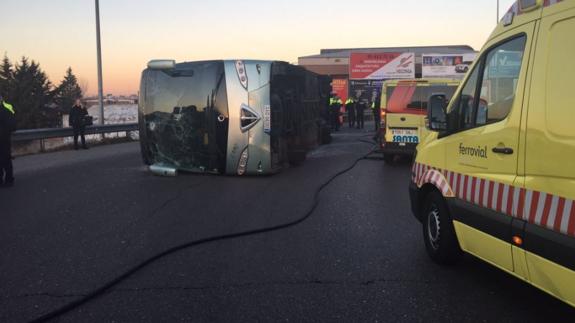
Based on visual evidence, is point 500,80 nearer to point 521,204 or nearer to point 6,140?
point 521,204

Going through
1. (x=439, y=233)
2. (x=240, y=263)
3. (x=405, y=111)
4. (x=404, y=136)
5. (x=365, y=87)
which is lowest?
(x=240, y=263)

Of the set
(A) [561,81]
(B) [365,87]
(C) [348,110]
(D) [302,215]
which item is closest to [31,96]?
(B) [365,87]

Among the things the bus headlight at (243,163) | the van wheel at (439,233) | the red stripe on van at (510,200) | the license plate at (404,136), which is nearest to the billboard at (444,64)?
the license plate at (404,136)

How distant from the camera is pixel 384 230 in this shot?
21.4 ft

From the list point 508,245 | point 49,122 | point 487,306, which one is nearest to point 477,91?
point 508,245

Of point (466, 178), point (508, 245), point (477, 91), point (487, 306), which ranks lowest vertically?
point (487, 306)

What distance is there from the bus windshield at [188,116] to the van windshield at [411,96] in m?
4.18

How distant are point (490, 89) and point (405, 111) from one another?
27.7ft

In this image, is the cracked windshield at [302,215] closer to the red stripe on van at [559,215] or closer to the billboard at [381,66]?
the red stripe on van at [559,215]

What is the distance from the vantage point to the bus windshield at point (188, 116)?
10.6m

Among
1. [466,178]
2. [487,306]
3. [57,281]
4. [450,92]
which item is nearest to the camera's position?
[487,306]

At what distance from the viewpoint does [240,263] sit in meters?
5.29

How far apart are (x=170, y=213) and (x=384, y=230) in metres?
2.96

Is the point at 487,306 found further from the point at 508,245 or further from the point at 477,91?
the point at 477,91
